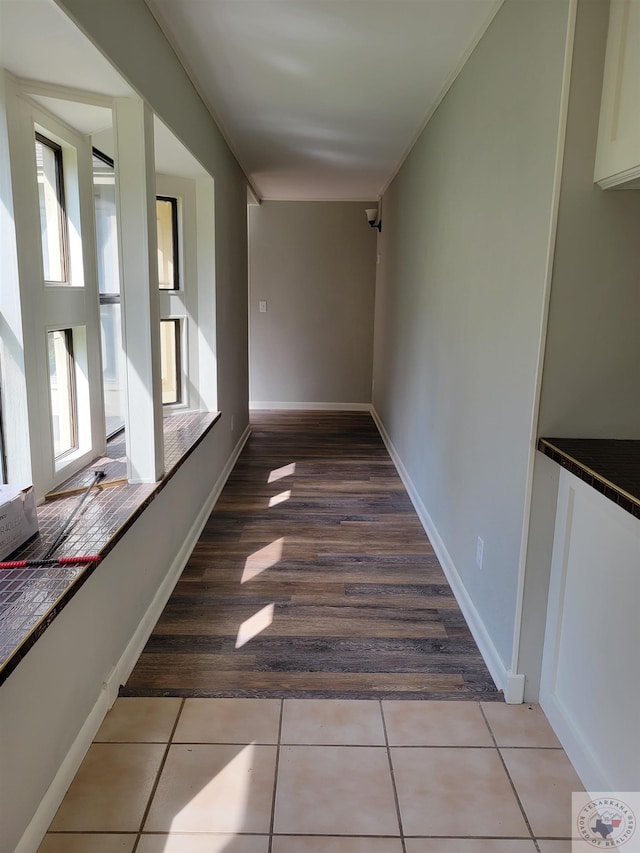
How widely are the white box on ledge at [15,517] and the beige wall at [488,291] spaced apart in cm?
147

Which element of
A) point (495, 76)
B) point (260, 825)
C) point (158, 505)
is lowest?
point (260, 825)

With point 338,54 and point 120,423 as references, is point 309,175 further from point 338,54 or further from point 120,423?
point 120,423

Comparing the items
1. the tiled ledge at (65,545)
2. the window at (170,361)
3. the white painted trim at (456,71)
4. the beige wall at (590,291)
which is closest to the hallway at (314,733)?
the tiled ledge at (65,545)

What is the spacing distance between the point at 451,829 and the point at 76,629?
1.10m

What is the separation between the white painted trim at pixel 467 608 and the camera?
2.00m

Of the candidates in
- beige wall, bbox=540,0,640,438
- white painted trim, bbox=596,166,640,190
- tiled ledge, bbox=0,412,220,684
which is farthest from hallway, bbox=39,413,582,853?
white painted trim, bbox=596,166,640,190

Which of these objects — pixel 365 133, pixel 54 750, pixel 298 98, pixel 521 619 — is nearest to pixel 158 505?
pixel 54 750

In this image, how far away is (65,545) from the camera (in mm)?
1723

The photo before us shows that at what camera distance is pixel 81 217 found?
2340mm

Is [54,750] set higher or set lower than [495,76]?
lower

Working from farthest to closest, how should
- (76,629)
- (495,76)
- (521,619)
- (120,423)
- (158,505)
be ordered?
(120,423) < (158,505) < (495,76) < (521,619) < (76,629)

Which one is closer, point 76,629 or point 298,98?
point 76,629

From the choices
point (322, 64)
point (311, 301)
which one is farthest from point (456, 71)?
point (311, 301)

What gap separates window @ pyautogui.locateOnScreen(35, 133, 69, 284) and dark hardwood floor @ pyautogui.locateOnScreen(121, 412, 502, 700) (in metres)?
1.42
